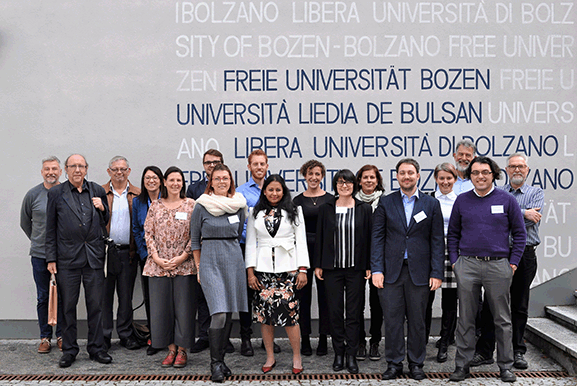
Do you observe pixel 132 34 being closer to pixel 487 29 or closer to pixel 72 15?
pixel 72 15

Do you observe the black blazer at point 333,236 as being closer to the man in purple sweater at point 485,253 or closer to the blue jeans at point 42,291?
the man in purple sweater at point 485,253

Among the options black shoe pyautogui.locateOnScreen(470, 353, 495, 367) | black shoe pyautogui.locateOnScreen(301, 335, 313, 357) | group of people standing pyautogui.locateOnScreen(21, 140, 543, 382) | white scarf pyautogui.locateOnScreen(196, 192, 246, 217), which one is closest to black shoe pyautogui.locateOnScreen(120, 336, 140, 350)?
group of people standing pyautogui.locateOnScreen(21, 140, 543, 382)

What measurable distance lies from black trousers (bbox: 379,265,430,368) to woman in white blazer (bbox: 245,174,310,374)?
0.78 m

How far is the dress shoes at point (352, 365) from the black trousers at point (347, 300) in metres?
0.04

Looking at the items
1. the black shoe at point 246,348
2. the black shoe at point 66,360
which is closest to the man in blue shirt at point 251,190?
the black shoe at point 246,348

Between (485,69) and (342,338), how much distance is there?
11.4 feet

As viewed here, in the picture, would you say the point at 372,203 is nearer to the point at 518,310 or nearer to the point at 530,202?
the point at 530,202

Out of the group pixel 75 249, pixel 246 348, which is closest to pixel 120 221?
pixel 75 249

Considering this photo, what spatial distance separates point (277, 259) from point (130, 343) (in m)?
2.07

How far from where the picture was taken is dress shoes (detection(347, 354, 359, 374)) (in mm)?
4551

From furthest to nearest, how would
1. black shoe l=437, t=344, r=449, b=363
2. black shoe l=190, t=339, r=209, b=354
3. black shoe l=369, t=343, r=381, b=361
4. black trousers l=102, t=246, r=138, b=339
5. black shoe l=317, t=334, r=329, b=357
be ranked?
black trousers l=102, t=246, r=138, b=339 → black shoe l=190, t=339, r=209, b=354 → black shoe l=317, t=334, r=329, b=357 → black shoe l=369, t=343, r=381, b=361 → black shoe l=437, t=344, r=449, b=363

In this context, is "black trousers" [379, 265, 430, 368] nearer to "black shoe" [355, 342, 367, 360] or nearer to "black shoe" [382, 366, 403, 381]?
"black shoe" [382, 366, 403, 381]

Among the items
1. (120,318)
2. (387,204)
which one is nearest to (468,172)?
(387,204)

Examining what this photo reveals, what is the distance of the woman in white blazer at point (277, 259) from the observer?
4.46 metres
